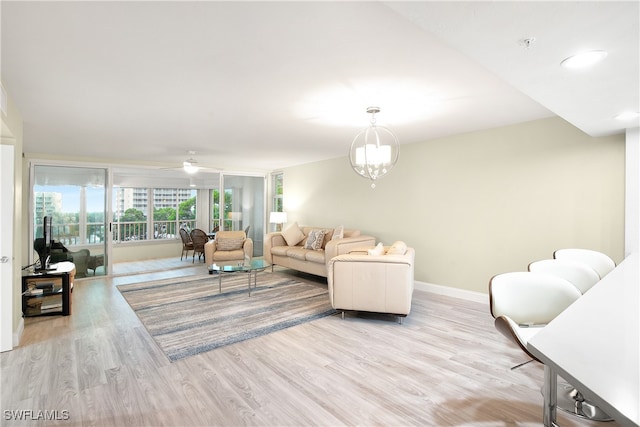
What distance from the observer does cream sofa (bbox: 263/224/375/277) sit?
5.09m

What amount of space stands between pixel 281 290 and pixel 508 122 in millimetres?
3905

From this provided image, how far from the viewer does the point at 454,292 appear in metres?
4.59

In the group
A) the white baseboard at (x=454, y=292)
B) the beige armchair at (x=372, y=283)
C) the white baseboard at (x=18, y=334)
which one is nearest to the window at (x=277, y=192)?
the white baseboard at (x=454, y=292)

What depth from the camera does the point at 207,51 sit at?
2125 mm

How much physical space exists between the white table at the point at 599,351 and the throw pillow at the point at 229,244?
5.75 meters

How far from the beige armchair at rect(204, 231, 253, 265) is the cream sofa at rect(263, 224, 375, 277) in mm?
459

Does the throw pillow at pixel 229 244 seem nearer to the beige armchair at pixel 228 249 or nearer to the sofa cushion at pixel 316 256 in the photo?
the beige armchair at pixel 228 249

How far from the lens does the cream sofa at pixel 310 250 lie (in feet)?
16.7

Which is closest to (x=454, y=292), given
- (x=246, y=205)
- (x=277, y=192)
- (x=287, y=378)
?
(x=287, y=378)

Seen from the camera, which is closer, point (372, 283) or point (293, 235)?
point (372, 283)

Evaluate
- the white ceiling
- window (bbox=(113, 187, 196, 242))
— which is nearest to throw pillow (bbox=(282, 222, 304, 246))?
the white ceiling

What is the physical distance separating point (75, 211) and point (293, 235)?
4.12 meters

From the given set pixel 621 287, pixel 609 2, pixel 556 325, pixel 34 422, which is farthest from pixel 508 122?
pixel 34 422

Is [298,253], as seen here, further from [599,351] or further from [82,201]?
[599,351]
